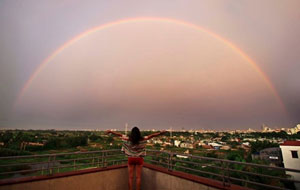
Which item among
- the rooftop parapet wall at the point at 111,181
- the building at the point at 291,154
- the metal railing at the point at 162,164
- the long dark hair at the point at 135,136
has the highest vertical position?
the long dark hair at the point at 135,136

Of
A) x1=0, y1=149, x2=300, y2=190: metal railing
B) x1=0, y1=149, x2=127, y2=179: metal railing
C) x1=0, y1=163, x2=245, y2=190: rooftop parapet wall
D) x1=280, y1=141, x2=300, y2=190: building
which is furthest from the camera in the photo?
x1=280, y1=141, x2=300, y2=190: building

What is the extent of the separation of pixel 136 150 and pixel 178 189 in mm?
1182

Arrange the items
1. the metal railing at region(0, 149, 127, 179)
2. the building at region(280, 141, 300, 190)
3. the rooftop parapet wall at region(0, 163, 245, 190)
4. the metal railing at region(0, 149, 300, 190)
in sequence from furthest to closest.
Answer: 1. the building at region(280, 141, 300, 190)
2. the metal railing at region(0, 149, 127, 179)
3. the rooftop parapet wall at region(0, 163, 245, 190)
4. the metal railing at region(0, 149, 300, 190)

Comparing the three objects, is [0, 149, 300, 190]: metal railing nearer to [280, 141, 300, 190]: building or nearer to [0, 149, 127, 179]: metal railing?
[0, 149, 127, 179]: metal railing

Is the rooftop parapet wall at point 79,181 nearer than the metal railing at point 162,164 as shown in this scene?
No

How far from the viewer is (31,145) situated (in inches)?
2232

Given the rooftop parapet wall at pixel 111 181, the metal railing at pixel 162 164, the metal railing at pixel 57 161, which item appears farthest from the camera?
the metal railing at pixel 57 161

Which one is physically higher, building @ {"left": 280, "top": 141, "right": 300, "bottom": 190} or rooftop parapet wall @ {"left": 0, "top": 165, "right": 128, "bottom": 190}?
rooftop parapet wall @ {"left": 0, "top": 165, "right": 128, "bottom": 190}

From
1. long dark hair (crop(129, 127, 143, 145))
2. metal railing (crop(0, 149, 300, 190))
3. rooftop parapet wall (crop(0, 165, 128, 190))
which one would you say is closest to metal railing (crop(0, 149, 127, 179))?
metal railing (crop(0, 149, 300, 190))

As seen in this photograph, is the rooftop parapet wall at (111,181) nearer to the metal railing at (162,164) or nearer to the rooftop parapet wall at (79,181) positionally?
the rooftop parapet wall at (79,181)

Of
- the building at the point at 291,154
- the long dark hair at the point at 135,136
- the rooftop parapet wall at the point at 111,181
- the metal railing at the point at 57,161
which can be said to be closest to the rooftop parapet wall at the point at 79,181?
the rooftop parapet wall at the point at 111,181

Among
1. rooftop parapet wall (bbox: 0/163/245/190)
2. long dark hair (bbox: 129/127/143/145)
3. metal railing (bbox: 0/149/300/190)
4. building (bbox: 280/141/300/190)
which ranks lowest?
building (bbox: 280/141/300/190)

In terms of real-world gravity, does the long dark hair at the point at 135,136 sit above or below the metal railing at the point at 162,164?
above

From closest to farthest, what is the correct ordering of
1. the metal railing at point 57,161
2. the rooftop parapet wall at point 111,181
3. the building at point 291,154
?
1. the rooftop parapet wall at point 111,181
2. the metal railing at point 57,161
3. the building at point 291,154
